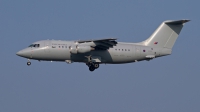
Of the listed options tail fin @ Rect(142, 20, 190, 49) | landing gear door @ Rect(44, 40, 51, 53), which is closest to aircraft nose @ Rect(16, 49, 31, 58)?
landing gear door @ Rect(44, 40, 51, 53)

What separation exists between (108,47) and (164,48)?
5.48 m

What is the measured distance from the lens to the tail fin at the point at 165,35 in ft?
155

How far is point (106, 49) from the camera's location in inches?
1791

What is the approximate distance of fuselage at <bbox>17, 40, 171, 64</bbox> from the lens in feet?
145

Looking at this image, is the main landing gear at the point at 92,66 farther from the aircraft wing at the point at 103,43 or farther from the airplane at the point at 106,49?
the aircraft wing at the point at 103,43

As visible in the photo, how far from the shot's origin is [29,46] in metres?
44.8

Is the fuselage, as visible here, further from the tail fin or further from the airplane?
the tail fin

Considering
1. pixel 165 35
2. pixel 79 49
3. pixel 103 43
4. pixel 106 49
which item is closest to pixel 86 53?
pixel 79 49

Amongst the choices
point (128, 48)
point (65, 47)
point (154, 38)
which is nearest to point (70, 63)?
point (65, 47)

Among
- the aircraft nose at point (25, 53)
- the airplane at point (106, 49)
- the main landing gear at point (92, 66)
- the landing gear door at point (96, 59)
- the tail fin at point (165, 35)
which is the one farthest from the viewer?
the tail fin at point (165, 35)

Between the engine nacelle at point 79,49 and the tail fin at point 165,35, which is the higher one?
the tail fin at point 165,35

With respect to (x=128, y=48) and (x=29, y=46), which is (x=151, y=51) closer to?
(x=128, y=48)

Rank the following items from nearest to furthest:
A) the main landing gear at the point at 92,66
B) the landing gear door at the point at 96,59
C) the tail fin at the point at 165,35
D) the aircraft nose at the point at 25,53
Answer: the aircraft nose at the point at 25,53 < the landing gear door at the point at 96,59 < the main landing gear at the point at 92,66 < the tail fin at the point at 165,35

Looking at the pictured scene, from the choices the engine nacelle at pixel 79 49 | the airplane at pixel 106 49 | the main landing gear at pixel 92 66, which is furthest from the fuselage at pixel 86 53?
the main landing gear at pixel 92 66
